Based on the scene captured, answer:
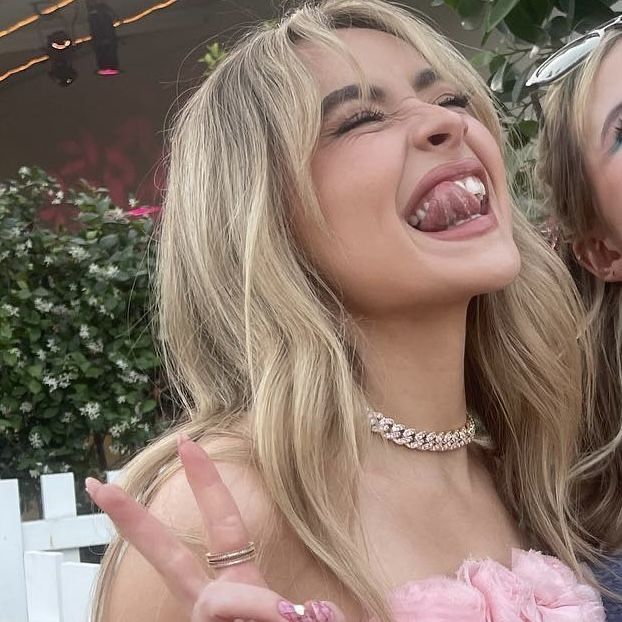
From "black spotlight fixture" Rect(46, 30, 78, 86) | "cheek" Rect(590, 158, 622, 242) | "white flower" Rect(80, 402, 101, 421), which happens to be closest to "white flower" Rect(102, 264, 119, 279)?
"white flower" Rect(80, 402, 101, 421)

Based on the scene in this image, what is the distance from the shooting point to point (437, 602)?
113 cm

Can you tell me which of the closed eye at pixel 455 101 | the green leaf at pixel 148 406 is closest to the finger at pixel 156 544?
the closed eye at pixel 455 101

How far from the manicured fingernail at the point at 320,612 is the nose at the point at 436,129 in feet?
2.17

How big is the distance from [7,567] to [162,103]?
2264 millimetres

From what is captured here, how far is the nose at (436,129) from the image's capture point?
1.27m

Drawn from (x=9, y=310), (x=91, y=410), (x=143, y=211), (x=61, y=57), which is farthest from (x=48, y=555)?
(x=61, y=57)

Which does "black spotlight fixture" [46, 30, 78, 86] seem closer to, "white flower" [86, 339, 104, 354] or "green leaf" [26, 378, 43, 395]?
"white flower" [86, 339, 104, 354]

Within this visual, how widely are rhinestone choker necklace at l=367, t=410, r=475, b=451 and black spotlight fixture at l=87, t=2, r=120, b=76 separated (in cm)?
293

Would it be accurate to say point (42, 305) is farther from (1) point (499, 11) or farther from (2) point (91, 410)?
(1) point (499, 11)

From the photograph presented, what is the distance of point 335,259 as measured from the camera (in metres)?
1.27

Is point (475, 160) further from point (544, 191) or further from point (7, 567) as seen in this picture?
point (7, 567)

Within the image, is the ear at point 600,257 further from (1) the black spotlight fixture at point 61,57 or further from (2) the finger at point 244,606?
(1) the black spotlight fixture at point 61,57

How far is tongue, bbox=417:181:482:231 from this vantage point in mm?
1255

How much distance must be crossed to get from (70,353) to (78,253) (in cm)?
32
